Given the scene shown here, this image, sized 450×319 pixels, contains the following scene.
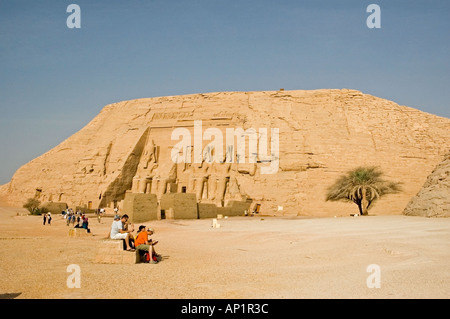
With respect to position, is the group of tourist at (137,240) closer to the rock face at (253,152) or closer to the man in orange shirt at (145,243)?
the man in orange shirt at (145,243)

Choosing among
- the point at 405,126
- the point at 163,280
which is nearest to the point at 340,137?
the point at 405,126

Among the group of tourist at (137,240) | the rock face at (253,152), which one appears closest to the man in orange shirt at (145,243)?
the group of tourist at (137,240)

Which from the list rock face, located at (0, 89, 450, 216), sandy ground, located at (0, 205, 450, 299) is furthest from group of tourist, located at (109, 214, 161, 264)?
rock face, located at (0, 89, 450, 216)

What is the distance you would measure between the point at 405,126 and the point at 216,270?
89.4 feet

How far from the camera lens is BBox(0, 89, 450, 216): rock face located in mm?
29312

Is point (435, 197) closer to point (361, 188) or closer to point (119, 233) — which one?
point (361, 188)

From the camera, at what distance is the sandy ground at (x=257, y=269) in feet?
19.1

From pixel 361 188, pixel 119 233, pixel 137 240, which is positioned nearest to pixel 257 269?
pixel 137 240

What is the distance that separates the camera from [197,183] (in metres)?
30.5

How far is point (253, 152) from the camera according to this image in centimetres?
3161

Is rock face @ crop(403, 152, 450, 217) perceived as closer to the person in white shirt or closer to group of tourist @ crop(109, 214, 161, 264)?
group of tourist @ crop(109, 214, 161, 264)

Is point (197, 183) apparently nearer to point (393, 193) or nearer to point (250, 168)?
point (250, 168)

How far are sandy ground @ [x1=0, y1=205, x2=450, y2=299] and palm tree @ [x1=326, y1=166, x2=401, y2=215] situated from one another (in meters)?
11.4
